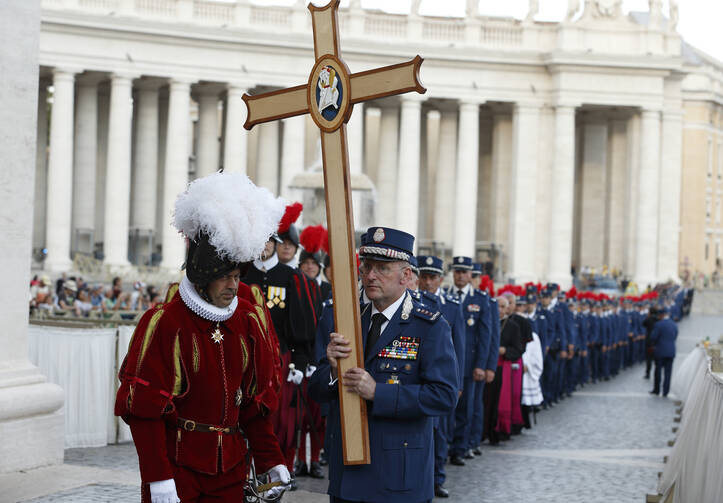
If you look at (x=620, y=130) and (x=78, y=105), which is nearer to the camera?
(x=78, y=105)

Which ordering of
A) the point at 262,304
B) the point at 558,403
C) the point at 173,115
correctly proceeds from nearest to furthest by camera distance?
the point at 262,304
the point at 558,403
the point at 173,115

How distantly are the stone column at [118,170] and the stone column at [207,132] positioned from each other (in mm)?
6158

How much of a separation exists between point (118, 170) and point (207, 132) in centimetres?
729

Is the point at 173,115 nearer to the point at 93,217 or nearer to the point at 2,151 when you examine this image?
the point at 93,217

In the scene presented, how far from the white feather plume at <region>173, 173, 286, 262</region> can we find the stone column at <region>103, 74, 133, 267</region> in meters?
43.7

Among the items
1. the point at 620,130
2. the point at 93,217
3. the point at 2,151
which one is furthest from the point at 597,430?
the point at 620,130

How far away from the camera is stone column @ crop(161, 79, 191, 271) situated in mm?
49625

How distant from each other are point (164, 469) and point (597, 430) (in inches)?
542

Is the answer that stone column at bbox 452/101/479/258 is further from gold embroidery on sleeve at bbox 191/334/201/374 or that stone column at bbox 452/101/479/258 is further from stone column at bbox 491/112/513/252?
gold embroidery on sleeve at bbox 191/334/201/374

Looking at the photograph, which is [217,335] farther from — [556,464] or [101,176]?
[101,176]

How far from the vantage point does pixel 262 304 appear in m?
6.54

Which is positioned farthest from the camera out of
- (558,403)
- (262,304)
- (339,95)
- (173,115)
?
(173,115)

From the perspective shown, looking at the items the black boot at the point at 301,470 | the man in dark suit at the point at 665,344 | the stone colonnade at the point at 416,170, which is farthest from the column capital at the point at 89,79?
the black boot at the point at 301,470

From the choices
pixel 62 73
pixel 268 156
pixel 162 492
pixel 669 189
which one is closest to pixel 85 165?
pixel 62 73
